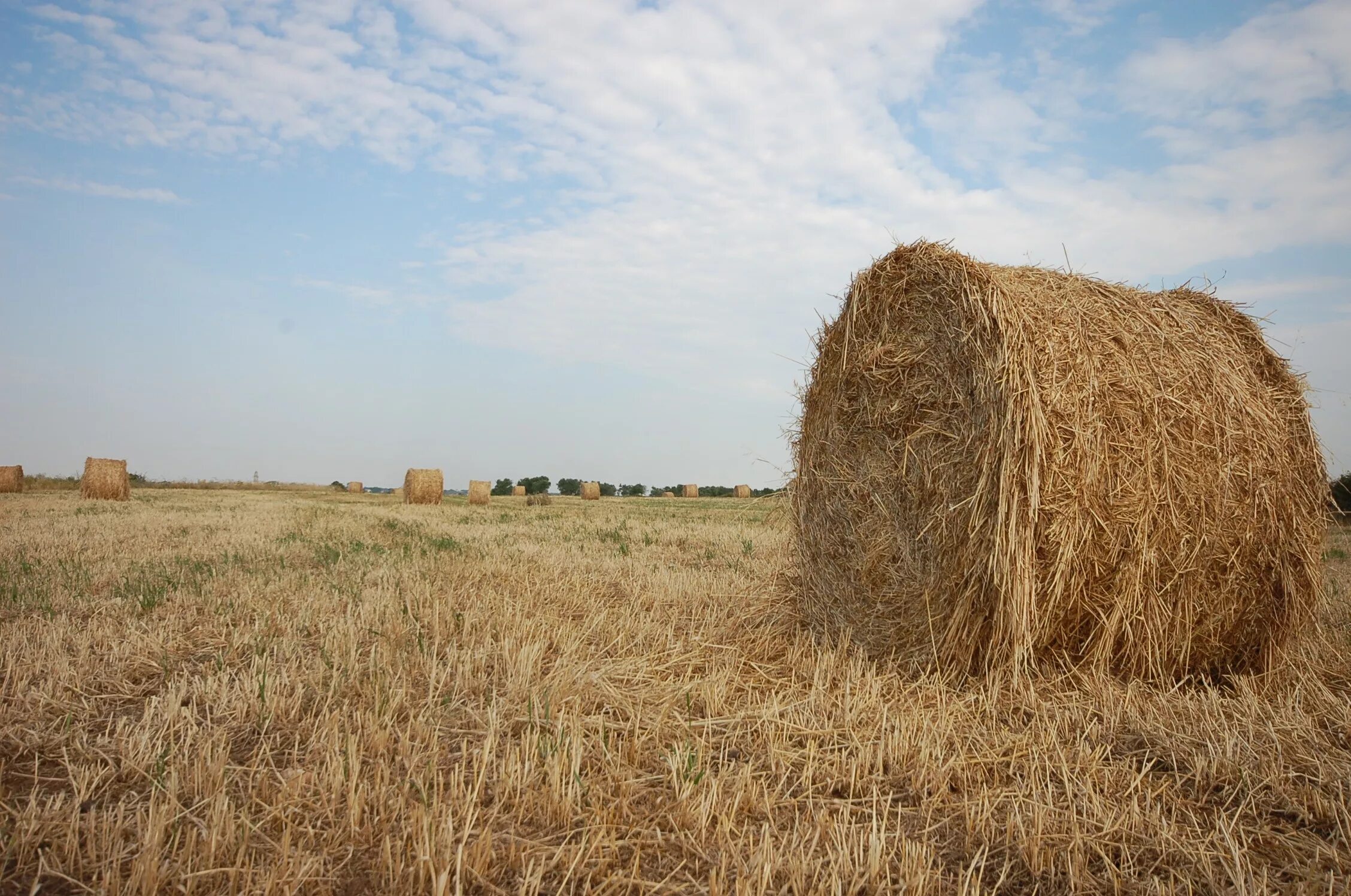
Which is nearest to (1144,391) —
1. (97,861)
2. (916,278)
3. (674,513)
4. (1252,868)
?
(916,278)

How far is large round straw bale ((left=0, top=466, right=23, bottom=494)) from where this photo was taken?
2684 centimetres

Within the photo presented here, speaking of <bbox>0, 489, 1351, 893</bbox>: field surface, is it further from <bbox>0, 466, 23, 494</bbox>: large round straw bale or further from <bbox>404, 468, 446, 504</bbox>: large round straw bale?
<bbox>0, 466, 23, 494</bbox>: large round straw bale

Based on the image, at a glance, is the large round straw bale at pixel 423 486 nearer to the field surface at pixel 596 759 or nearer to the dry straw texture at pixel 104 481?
the dry straw texture at pixel 104 481

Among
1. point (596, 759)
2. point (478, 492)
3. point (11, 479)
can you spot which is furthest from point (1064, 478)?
point (11, 479)

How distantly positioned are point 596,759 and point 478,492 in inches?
937

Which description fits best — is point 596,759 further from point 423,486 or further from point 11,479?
point 11,479

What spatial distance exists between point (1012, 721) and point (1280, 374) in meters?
3.12

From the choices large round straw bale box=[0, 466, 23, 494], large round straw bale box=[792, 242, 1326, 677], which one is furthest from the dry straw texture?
large round straw bale box=[792, 242, 1326, 677]

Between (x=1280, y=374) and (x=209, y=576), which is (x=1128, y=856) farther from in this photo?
(x=209, y=576)

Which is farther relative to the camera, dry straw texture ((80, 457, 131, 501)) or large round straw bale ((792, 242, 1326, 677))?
dry straw texture ((80, 457, 131, 501))

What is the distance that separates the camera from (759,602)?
5.88 m

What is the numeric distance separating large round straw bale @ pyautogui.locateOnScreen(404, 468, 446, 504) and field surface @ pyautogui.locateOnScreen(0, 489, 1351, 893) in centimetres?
2022

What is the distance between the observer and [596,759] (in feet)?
9.72

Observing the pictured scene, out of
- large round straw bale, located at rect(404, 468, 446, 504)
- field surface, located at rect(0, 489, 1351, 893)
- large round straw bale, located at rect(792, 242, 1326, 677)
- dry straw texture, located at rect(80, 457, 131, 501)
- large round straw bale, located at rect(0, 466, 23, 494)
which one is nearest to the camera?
field surface, located at rect(0, 489, 1351, 893)
